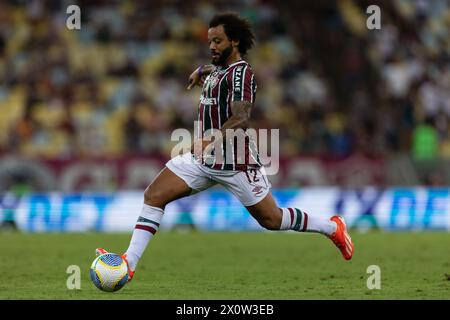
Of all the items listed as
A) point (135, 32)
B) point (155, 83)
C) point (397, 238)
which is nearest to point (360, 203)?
point (397, 238)

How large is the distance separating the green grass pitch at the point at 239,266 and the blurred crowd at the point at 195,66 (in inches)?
160

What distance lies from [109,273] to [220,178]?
1309mm

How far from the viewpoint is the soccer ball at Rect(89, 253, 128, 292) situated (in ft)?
Result: 27.4

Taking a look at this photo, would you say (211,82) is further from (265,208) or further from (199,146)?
(265,208)

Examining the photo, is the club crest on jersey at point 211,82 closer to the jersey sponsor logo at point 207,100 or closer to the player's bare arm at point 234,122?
the jersey sponsor logo at point 207,100

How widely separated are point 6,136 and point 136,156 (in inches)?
107

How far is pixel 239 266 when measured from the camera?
11211mm

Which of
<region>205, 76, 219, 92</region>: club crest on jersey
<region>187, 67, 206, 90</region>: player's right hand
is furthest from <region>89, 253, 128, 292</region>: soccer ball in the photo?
<region>187, 67, 206, 90</region>: player's right hand


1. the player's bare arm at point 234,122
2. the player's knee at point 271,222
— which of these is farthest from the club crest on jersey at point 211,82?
the player's knee at point 271,222

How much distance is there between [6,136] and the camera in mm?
19984

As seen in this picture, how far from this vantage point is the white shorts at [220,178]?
8.73m

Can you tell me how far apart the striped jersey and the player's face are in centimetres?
12

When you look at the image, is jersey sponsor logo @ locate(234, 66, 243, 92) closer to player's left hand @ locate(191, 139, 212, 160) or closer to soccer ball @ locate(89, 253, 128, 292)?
player's left hand @ locate(191, 139, 212, 160)

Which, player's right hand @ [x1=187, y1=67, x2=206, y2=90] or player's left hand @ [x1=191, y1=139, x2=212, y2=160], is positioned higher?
player's right hand @ [x1=187, y1=67, x2=206, y2=90]
